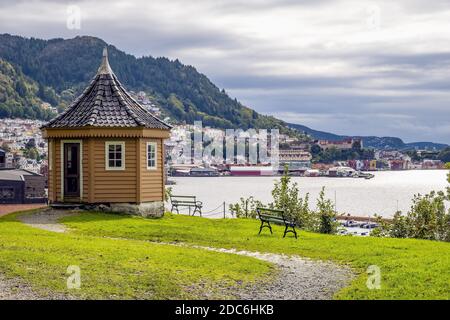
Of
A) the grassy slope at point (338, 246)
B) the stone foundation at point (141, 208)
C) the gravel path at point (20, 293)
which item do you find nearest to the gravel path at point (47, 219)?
the grassy slope at point (338, 246)

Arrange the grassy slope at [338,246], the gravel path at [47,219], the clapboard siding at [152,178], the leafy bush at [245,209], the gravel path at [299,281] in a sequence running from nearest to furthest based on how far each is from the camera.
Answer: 1. the gravel path at [299,281]
2. the grassy slope at [338,246]
3. the gravel path at [47,219]
4. the clapboard siding at [152,178]
5. the leafy bush at [245,209]

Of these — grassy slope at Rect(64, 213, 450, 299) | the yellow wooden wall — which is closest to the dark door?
the yellow wooden wall

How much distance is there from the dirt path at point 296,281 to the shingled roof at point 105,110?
10.3 metres

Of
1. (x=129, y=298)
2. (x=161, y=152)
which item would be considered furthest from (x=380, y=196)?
(x=129, y=298)

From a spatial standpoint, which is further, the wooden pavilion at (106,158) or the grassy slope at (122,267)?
the wooden pavilion at (106,158)

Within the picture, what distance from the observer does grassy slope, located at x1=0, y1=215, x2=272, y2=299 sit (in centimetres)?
1255

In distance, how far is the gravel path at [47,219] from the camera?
23.0 metres

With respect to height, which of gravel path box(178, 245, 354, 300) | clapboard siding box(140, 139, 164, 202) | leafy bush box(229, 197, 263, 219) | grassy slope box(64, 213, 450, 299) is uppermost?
clapboard siding box(140, 139, 164, 202)

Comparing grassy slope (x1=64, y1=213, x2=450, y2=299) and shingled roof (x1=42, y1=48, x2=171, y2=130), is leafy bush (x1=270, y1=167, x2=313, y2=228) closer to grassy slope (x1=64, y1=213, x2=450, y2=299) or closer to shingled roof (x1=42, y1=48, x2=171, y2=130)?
grassy slope (x1=64, y1=213, x2=450, y2=299)

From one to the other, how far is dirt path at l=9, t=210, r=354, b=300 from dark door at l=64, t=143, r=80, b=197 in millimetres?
10632

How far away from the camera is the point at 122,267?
14477mm

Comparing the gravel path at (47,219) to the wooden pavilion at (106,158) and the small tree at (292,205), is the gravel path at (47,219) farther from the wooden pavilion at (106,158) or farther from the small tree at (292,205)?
the small tree at (292,205)

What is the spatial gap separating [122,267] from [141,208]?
13.6 m
